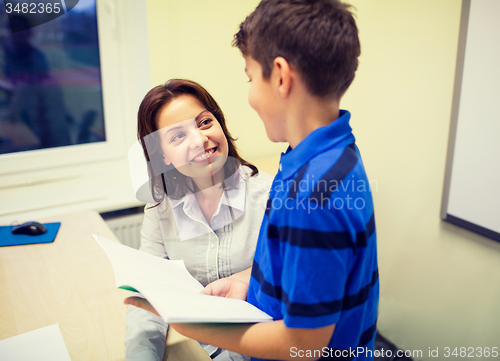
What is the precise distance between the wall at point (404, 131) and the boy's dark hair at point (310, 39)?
970 mm

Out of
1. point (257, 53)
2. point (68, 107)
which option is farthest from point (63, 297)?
point (68, 107)

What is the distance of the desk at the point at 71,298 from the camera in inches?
29.5

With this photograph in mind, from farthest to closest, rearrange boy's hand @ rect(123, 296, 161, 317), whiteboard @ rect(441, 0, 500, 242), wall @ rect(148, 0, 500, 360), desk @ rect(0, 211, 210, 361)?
wall @ rect(148, 0, 500, 360) → whiteboard @ rect(441, 0, 500, 242) → desk @ rect(0, 211, 210, 361) → boy's hand @ rect(123, 296, 161, 317)

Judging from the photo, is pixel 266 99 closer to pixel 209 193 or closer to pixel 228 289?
pixel 228 289

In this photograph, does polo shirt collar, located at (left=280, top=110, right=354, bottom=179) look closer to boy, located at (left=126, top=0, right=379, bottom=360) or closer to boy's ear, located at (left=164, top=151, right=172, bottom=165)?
boy, located at (left=126, top=0, right=379, bottom=360)

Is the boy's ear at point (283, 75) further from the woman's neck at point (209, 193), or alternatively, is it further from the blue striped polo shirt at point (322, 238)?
the woman's neck at point (209, 193)

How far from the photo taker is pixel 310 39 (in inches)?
18.0

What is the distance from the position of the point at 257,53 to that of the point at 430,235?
1211 millimetres

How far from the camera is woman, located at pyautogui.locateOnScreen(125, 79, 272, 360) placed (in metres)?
0.97

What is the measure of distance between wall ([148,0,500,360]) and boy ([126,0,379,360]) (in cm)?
96

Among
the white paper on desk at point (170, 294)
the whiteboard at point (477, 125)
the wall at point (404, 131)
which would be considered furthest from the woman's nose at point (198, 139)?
the whiteboard at point (477, 125)

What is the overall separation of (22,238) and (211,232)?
0.67 meters

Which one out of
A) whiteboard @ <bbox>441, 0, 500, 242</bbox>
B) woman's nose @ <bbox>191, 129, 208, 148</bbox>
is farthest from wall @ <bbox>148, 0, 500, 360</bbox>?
woman's nose @ <bbox>191, 129, 208, 148</bbox>

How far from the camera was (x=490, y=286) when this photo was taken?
4.03 feet
